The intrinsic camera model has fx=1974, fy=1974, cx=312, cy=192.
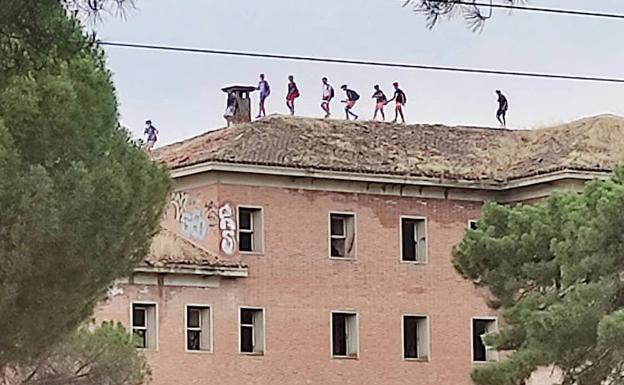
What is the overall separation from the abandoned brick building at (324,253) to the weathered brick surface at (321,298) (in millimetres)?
34

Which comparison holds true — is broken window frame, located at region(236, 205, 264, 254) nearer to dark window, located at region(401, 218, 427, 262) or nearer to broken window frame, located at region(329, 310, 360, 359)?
broken window frame, located at region(329, 310, 360, 359)

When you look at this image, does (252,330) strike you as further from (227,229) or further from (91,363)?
(91,363)

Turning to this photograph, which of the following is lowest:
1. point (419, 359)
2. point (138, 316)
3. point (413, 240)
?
point (419, 359)

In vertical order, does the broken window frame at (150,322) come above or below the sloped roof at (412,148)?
below

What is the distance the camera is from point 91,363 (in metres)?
28.4

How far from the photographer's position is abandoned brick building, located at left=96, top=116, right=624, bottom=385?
44844 millimetres

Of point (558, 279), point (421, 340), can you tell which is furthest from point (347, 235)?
point (558, 279)

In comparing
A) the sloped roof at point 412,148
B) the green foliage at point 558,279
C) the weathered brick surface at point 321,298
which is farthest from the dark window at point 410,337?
the green foliage at point 558,279

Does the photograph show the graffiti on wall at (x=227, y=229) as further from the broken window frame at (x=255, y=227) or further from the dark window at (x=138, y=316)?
the dark window at (x=138, y=316)

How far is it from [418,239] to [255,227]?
4.40 metres

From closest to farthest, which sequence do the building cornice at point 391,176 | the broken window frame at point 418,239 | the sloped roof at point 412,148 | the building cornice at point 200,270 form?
the building cornice at point 200,270, the building cornice at point 391,176, the sloped roof at point 412,148, the broken window frame at point 418,239

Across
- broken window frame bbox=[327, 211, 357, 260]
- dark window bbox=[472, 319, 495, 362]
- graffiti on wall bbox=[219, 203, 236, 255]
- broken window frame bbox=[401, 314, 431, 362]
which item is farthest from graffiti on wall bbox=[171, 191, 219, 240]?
dark window bbox=[472, 319, 495, 362]

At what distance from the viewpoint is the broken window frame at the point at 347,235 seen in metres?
47.5

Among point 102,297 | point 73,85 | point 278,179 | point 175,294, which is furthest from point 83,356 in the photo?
point 278,179
